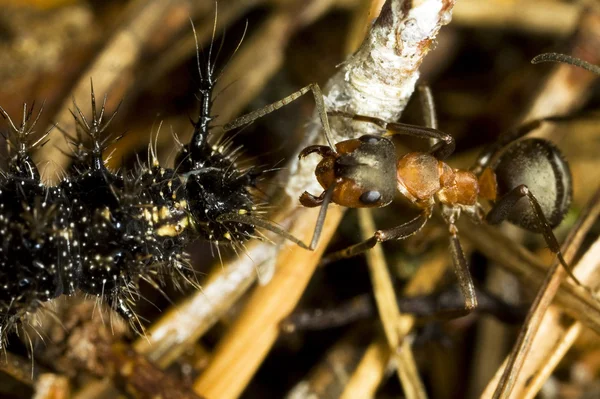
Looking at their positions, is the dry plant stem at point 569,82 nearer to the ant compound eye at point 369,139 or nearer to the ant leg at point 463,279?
the ant leg at point 463,279

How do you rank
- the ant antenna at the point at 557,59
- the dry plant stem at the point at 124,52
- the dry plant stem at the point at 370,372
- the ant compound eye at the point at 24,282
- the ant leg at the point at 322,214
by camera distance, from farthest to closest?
1. the dry plant stem at the point at 124,52
2. the dry plant stem at the point at 370,372
3. the ant antenna at the point at 557,59
4. the ant leg at the point at 322,214
5. the ant compound eye at the point at 24,282

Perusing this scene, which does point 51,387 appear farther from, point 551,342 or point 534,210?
point 534,210

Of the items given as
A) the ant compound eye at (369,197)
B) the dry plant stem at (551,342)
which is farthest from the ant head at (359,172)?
the dry plant stem at (551,342)

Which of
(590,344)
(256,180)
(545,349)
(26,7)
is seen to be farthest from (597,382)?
(26,7)

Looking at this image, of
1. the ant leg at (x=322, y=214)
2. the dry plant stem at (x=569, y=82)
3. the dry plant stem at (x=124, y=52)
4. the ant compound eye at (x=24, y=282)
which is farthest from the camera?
the dry plant stem at (x=569, y=82)

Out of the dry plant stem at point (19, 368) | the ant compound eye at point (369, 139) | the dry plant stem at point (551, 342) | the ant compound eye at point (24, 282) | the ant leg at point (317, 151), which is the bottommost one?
the dry plant stem at point (551, 342)

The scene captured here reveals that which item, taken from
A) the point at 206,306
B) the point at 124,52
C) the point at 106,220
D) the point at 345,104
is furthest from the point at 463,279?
the point at 124,52

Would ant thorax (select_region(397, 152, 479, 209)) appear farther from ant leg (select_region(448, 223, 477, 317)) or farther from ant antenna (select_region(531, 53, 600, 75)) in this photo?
ant antenna (select_region(531, 53, 600, 75))

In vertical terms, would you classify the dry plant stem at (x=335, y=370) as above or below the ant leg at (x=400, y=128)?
below

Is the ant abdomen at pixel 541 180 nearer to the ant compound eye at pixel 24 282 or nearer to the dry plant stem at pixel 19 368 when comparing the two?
the ant compound eye at pixel 24 282

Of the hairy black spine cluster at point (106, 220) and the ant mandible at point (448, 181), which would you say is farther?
the ant mandible at point (448, 181)
